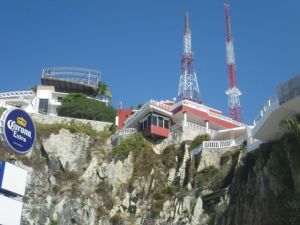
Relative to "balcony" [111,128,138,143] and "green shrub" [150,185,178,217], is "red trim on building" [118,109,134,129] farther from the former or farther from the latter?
"green shrub" [150,185,178,217]

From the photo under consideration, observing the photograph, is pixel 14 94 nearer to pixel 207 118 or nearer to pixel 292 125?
pixel 207 118

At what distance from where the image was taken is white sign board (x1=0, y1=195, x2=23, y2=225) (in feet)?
102

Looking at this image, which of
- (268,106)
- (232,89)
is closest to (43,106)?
(232,89)

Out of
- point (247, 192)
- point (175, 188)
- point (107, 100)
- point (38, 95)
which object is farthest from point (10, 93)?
point (247, 192)

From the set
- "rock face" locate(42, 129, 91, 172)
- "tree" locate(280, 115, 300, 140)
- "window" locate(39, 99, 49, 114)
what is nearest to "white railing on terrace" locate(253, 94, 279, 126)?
"tree" locate(280, 115, 300, 140)

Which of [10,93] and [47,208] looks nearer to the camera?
[47,208]

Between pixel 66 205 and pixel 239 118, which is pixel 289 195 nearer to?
pixel 66 205

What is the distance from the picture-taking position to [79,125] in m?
69.9

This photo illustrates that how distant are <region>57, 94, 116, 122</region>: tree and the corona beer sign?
43549 mm

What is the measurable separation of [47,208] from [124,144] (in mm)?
11708

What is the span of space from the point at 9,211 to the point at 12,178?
2.00 meters

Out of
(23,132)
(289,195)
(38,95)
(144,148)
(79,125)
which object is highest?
(38,95)

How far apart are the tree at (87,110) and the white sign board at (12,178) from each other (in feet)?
151

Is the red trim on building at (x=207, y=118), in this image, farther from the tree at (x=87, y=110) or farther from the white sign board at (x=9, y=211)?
the white sign board at (x=9, y=211)
